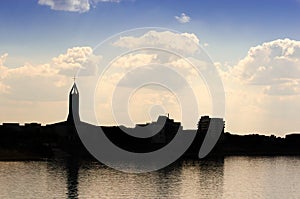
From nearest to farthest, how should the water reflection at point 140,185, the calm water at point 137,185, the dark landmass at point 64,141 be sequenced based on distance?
the calm water at point 137,185 → the water reflection at point 140,185 → the dark landmass at point 64,141

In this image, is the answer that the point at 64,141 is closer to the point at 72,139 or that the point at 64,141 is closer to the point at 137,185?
the point at 72,139

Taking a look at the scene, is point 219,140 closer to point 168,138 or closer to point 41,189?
point 168,138

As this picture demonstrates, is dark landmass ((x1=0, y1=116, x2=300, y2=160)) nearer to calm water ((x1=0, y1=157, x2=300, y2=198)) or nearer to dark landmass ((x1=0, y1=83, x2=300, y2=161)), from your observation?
dark landmass ((x1=0, y1=83, x2=300, y2=161))

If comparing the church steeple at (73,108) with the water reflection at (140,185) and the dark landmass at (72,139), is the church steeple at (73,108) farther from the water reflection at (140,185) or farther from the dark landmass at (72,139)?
the water reflection at (140,185)

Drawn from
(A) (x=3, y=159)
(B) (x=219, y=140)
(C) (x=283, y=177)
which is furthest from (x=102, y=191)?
(B) (x=219, y=140)

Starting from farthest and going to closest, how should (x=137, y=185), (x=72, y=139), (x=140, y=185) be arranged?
(x=72, y=139), (x=140, y=185), (x=137, y=185)

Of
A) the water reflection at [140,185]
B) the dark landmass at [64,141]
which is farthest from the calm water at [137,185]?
the dark landmass at [64,141]

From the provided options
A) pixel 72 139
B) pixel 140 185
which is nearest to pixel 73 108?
pixel 72 139

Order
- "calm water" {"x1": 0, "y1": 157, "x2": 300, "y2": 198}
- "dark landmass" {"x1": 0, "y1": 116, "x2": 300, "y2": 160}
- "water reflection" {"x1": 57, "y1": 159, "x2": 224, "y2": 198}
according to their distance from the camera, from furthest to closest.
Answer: "dark landmass" {"x1": 0, "y1": 116, "x2": 300, "y2": 160}
"water reflection" {"x1": 57, "y1": 159, "x2": 224, "y2": 198}
"calm water" {"x1": 0, "y1": 157, "x2": 300, "y2": 198}

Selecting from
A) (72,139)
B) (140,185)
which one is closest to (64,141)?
(72,139)

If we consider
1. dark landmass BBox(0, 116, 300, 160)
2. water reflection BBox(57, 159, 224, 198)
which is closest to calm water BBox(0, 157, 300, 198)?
water reflection BBox(57, 159, 224, 198)

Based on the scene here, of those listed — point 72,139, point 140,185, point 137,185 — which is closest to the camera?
point 137,185

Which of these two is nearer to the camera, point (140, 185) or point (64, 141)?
point (140, 185)

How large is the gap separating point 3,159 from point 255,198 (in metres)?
70.8
